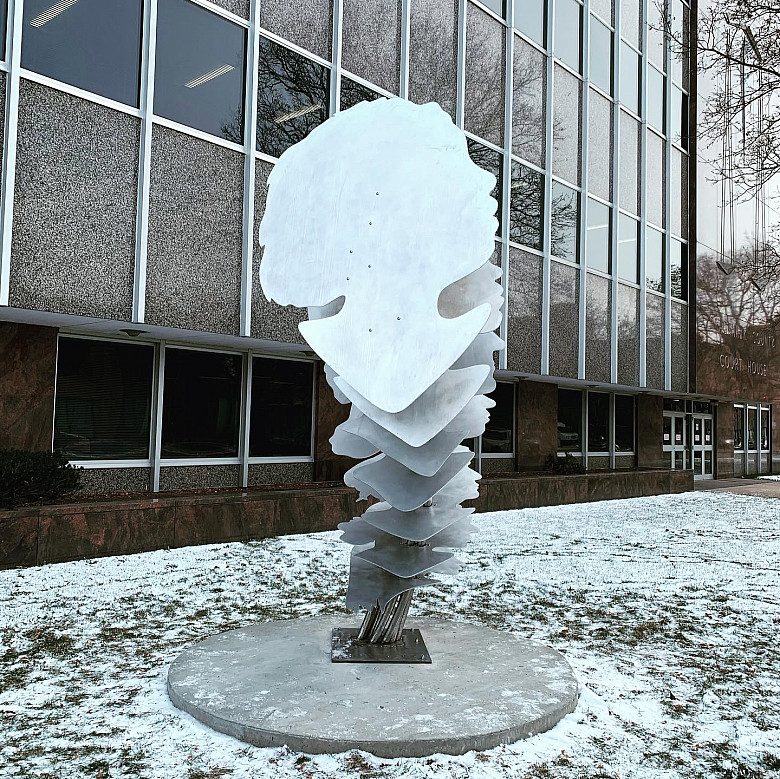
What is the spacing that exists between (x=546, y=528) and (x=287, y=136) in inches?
283

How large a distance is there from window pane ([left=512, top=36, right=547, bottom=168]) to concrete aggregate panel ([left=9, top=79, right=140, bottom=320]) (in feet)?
30.4

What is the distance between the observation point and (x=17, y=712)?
433 cm

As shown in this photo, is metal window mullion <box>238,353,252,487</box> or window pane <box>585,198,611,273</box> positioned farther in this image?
window pane <box>585,198,611,273</box>

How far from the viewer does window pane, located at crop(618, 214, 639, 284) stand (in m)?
20.0

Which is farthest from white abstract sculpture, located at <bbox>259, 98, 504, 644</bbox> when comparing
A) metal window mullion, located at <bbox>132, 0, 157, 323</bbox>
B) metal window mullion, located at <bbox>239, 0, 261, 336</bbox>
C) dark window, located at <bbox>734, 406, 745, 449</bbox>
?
dark window, located at <bbox>734, 406, 745, 449</bbox>

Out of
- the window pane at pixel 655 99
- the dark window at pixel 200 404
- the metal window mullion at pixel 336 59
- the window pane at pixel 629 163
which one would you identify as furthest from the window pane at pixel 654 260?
the dark window at pixel 200 404

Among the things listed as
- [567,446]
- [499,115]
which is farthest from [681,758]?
[567,446]

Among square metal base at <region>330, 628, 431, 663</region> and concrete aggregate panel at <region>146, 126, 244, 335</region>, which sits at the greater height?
concrete aggregate panel at <region>146, 126, 244, 335</region>

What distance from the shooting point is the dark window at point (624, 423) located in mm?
22392

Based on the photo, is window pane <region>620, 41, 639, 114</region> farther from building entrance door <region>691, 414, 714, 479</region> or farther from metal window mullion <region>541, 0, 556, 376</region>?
building entrance door <region>691, 414, 714, 479</region>

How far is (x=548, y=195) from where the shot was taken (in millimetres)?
17328

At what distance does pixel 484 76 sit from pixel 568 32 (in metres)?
4.14

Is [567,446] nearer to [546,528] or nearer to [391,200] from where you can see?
[546,528]

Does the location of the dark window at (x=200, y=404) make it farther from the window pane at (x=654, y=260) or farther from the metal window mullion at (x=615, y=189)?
the window pane at (x=654, y=260)
